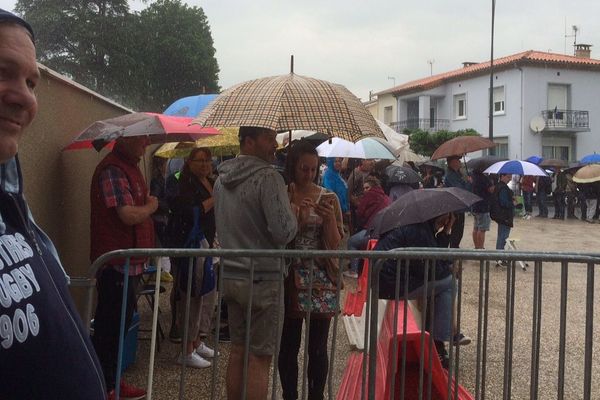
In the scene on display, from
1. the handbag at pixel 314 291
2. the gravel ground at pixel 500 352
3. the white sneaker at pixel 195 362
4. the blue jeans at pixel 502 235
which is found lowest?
the gravel ground at pixel 500 352

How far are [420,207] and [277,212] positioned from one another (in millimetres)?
1568

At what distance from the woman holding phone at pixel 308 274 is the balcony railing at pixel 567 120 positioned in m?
35.6

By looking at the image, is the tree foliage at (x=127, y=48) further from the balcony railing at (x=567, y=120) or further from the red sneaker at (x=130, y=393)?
the red sneaker at (x=130, y=393)

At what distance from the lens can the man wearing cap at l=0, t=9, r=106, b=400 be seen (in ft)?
4.14

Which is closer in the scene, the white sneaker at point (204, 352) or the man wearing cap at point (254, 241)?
the man wearing cap at point (254, 241)

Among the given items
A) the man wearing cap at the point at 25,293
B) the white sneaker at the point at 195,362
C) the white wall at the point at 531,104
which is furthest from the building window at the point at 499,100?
the man wearing cap at the point at 25,293

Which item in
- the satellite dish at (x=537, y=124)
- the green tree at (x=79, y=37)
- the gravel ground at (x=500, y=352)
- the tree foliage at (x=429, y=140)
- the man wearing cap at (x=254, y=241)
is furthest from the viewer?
the green tree at (x=79, y=37)

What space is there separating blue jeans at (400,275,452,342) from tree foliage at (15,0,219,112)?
31059 mm

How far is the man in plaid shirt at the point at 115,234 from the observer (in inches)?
156

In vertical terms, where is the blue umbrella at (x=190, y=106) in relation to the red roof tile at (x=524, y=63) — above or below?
below

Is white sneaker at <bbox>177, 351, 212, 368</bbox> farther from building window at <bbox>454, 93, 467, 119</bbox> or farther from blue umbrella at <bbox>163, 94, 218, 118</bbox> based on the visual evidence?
building window at <bbox>454, 93, 467, 119</bbox>

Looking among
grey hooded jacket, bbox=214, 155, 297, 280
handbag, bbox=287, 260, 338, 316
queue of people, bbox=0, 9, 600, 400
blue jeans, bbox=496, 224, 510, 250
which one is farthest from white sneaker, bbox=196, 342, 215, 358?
blue jeans, bbox=496, 224, 510, 250

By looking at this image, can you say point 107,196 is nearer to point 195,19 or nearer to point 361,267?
point 361,267

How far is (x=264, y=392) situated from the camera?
3.40 metres
